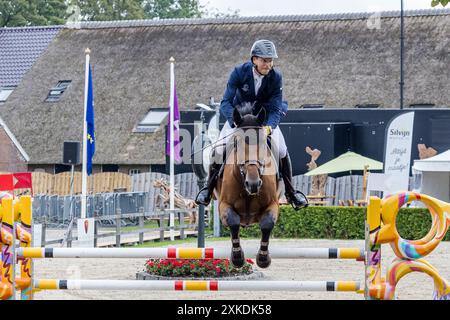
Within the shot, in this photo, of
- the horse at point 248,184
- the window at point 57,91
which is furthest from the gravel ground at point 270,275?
the window at point 57,91

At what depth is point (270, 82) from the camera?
12.5 m

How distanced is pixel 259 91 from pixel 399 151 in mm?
20949

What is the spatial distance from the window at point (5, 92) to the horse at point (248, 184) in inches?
1794

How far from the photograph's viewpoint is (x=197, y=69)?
53062mm

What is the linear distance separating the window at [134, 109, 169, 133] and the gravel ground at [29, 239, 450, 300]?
20.3 m

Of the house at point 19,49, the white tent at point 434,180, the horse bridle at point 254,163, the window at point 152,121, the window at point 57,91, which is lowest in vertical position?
the white tent at point 434,180

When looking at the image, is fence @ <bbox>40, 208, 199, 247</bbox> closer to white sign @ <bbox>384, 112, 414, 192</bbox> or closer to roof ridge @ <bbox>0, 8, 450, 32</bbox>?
white sign @ <bbox>384, 112, 414, 192</bbox>

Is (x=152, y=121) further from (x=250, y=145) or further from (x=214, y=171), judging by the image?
(x=250, y=145)

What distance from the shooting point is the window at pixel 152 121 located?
51.4 metres

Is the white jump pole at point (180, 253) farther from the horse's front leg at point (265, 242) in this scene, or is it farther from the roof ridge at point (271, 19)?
the roof ridge at point (271, 19)

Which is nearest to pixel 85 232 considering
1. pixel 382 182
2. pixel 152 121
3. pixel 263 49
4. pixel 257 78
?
pixel 382 182

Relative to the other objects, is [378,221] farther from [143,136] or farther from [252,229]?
[143,136]

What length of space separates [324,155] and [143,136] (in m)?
11.5
